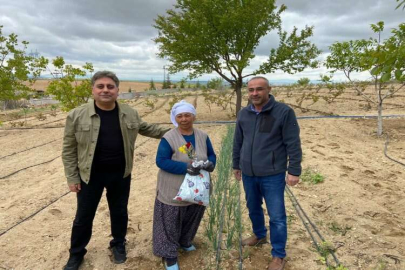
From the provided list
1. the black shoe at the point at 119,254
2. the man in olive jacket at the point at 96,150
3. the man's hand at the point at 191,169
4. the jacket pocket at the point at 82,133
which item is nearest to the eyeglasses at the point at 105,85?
the man in olive jacket at the point at 96,150

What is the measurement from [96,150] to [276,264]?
1.61 m

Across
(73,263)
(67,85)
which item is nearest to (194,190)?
(73,263)

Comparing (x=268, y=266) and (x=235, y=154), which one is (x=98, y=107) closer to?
(x=235, y=154)

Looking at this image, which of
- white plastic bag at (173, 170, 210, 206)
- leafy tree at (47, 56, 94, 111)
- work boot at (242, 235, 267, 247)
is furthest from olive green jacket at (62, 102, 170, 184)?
leafy tree at (47, 56, 94, 111)

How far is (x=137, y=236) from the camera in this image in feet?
9.60

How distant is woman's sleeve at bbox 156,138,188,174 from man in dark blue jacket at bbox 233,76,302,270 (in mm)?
540

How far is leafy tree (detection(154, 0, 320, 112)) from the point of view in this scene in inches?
339

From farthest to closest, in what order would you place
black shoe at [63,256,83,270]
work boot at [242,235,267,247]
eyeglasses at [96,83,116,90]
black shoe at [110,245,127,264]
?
work boot at [242,235,267,247], black shoe at [110,245,127,264], black shoe at [63,256,83,270], eyeglasses at [96,83,116,90]

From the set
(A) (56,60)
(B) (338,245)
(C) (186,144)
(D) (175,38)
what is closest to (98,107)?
(C) (186,144)

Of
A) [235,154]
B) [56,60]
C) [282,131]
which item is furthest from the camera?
[56,60]

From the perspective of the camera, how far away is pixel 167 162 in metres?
2.12

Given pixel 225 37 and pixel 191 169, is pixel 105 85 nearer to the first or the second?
pixel 191 169

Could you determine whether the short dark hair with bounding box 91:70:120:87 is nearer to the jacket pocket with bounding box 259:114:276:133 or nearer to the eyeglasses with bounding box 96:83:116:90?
the eyeglasses with bounding box 96:83:116:90

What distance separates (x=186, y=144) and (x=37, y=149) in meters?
6.29
